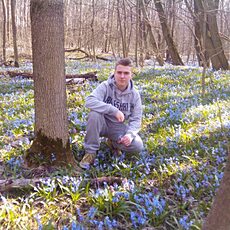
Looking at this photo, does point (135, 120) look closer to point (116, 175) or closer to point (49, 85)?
point (116, 175)

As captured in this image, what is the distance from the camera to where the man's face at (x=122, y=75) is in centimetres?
419

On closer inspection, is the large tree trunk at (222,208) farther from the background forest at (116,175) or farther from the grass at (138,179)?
the grass at (138,179)

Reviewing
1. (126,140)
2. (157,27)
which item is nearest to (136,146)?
(126,140)

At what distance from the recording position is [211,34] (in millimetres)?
12992

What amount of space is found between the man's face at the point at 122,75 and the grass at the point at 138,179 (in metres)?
1.02

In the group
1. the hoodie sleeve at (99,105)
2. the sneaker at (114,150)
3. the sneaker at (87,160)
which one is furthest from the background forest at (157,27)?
the sneaker at (87,160)

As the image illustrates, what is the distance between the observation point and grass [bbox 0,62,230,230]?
2.88 m

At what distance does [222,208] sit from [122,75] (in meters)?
2.69

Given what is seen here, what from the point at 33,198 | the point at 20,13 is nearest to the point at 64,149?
the point at 33,198

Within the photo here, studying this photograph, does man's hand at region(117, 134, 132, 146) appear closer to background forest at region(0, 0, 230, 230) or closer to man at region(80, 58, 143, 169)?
man at region(80, 58, 143, 169)

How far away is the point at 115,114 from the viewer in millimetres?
4156

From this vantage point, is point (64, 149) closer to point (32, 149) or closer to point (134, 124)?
point (32, 149)

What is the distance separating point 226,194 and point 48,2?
2863 mm

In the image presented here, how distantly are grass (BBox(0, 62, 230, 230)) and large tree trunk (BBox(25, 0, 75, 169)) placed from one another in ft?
1.10
